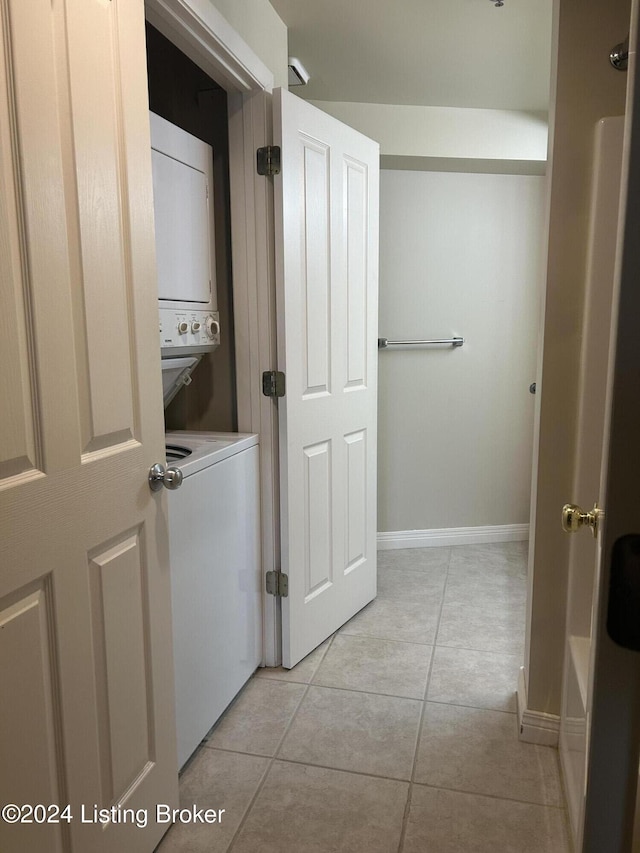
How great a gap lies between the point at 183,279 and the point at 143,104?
2.00ft

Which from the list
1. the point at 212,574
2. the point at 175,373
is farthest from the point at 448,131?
the point at 212,574

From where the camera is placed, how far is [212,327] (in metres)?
2.04

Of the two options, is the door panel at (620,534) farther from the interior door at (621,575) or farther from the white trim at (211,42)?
the white trim at (211,42)

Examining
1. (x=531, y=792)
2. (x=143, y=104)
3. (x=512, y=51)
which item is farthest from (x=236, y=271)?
(x=531, y=792)

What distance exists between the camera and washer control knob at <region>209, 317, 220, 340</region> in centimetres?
201

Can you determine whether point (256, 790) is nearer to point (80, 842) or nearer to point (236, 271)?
point (80, 842)

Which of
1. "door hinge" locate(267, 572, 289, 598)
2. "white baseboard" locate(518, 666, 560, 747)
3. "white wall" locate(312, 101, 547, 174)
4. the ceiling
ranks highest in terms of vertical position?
the ceiling

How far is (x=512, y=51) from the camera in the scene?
2.45m

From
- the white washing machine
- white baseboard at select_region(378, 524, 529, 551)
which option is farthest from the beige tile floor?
white baseboard at select_region(378, 524, 529, 551)

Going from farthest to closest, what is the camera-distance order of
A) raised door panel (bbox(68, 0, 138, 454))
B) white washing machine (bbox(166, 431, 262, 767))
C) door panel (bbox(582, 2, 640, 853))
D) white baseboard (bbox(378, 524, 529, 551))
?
white baseboard (bbox(378, 524, 529, 551)), white washing machine (bbox(166, 431, 262, 767)), raised door panel (bbox(68, 0, 138, 454)), door panel (bbox(582, 2, 640, 853))

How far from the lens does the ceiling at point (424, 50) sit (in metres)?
2.15

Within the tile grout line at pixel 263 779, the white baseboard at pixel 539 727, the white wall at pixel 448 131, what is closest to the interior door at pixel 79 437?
→ the tile grout line at pixel 263 779

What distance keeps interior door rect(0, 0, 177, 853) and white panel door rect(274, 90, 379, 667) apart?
79 cm

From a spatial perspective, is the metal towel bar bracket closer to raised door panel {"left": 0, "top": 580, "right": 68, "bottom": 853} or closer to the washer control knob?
the washer control knob
